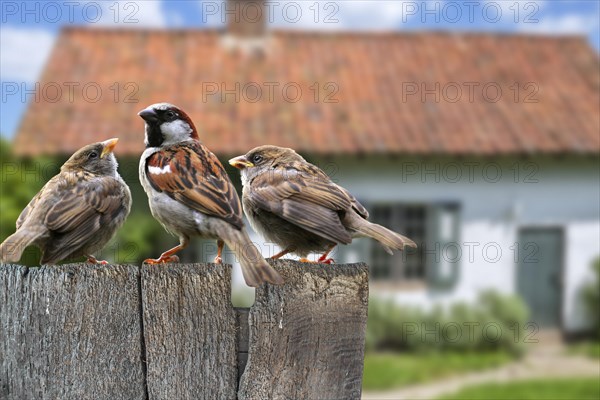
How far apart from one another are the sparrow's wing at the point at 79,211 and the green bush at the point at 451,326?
10.6 m

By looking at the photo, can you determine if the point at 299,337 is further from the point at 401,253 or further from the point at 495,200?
the point at 495,200

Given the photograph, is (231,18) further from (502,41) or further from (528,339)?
(528,339)

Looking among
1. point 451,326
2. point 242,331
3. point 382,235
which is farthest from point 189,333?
point 451,326

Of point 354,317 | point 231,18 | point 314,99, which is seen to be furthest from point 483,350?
point 354,317

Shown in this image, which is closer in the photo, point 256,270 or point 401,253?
point 256,270

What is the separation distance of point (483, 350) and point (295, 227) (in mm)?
11263

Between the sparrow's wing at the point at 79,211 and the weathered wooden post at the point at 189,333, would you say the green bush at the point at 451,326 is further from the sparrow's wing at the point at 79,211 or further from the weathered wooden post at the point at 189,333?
the weathered wooden post at the point at 189,333

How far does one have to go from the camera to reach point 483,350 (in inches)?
545

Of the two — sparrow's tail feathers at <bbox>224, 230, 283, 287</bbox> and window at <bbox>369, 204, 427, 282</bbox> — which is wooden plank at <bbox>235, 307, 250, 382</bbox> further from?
window at <bbox>369, 204, 427, 282</bbox>

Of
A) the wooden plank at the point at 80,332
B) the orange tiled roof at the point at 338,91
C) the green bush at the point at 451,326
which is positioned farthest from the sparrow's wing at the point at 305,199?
the green bush at the point at 451,326

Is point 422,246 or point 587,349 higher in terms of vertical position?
point 422,246

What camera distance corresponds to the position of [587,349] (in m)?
14.7

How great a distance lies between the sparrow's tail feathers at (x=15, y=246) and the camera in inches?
112

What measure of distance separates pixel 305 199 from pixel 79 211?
37.0 inches
